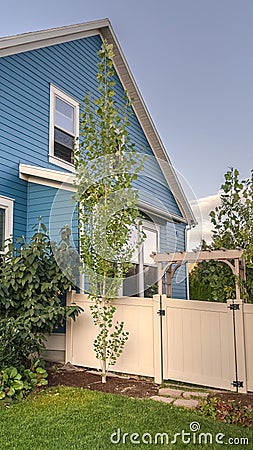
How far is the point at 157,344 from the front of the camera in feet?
16.4

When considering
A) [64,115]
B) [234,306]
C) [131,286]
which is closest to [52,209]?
[131,286]

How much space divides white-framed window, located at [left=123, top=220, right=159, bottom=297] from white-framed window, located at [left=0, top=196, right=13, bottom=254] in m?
2.02

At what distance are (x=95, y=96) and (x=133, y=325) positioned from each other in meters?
5.46

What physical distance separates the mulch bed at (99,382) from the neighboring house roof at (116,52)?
7.08ft

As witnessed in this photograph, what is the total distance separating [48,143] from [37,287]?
124 inches

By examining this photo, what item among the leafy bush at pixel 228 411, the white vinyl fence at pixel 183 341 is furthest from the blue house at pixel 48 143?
the leafy bush at pixel 228 411

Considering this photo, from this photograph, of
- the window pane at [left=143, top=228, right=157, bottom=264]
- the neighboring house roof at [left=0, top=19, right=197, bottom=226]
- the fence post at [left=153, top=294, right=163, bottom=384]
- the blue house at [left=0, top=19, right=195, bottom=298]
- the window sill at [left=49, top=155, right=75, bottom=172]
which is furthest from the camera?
the window sill at [left=49, top=155, right=75, bottom=172]

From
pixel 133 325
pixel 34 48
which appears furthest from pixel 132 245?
pixel 34 48

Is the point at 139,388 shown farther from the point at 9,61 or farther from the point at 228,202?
the point at 9,61

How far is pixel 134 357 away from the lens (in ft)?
17.1

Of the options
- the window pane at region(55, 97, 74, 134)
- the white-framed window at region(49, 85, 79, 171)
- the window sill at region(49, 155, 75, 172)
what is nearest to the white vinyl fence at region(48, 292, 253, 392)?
the window sill at region(49, 155, 75, 172)

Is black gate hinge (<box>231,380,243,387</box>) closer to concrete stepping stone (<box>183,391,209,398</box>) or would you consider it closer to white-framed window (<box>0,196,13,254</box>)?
concrete stepping stone (<box>183,391,209,398</box>)

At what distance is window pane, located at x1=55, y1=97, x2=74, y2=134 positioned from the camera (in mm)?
7754

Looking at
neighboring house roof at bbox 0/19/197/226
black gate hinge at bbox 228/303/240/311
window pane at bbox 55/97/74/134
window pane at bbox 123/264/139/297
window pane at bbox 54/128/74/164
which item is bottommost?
black gate hinge at bbox 228/303/240/311
